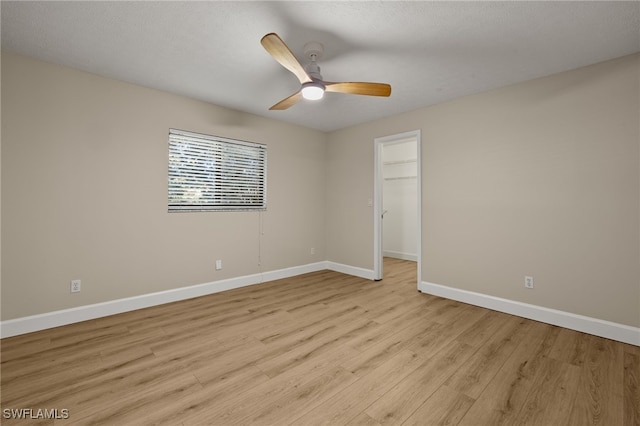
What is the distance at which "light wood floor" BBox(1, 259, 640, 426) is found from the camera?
1.59 metres

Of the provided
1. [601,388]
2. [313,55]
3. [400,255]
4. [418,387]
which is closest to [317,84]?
[313,55]

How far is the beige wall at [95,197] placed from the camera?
253 centimetres

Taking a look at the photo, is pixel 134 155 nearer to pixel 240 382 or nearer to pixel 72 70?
pixel 72 70

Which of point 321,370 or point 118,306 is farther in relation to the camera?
point 118,306

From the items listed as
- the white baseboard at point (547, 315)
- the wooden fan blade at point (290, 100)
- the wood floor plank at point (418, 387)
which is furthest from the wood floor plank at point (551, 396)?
the wooden fan blade at point (290, 100)

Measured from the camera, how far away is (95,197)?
114 inches

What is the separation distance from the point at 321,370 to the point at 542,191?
285cm

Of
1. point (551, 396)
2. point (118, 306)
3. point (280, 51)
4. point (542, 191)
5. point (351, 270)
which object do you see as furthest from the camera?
point (351, 270)

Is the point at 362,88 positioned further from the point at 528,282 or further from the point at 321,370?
the point at 528,282

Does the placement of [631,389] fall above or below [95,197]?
below

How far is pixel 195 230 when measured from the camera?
3.63 metres

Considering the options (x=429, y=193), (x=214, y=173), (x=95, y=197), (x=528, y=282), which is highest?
(x=214, y=173)

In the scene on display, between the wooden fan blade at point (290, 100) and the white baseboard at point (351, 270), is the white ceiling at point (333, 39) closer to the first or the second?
the wooden fan blade at point (290, 100)

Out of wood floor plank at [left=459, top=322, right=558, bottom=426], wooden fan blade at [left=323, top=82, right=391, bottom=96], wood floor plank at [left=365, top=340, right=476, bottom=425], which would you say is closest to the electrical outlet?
wood floor plank at [left=459, top=322, right=558, bottom=426]
